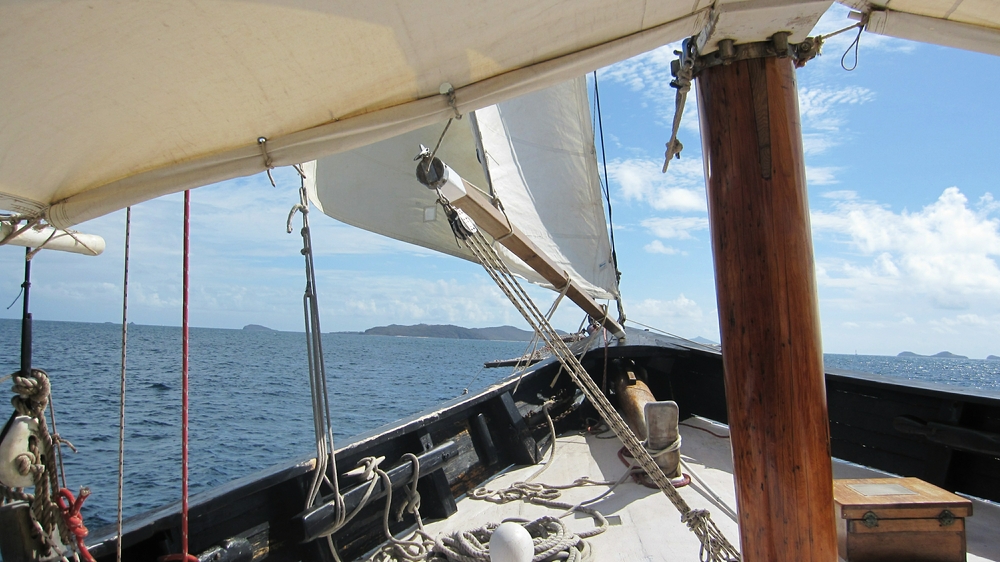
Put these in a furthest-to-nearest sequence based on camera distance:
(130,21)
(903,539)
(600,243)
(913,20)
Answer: (600,243) < (903,539) < (913,20) < (130,21)

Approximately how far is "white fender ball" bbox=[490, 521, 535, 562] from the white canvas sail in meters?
3.31

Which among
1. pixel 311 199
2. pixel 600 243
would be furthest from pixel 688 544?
pixel 311 199

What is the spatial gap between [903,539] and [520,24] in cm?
255

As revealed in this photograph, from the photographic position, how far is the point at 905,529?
2.45m

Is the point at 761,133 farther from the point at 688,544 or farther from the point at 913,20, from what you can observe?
the point at 688,544

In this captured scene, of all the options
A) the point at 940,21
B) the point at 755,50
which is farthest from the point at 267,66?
the point at 940,21

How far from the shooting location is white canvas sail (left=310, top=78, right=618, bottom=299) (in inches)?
217

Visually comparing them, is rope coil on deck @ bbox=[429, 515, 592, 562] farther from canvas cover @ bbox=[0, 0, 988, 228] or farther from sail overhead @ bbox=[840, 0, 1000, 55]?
sail overhead @ bbox=[840, 0, 1000, 55]

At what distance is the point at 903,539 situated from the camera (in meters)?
2.46

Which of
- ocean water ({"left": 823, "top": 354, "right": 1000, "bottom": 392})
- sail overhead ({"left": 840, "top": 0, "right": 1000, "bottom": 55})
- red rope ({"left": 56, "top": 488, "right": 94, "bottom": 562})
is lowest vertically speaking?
ocean water ({"left": 823, "top": 354, "right": 1000, "bottom": 392})

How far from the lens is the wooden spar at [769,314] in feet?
4.56

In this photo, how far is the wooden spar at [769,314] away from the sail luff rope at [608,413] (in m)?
0.76

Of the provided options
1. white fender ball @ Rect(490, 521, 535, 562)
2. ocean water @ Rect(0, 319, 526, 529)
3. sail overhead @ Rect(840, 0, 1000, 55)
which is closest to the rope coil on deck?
white fender ball @ Rect(490, 521, 535, 562)

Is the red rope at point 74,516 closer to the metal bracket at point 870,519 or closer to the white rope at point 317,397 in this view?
the white rope at point 317,397
